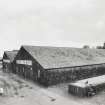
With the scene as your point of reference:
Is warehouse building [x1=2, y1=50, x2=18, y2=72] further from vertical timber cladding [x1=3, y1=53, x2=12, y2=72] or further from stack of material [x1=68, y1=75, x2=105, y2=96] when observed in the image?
stack of material [x1=68, y1=75, x2=105, y2=96]

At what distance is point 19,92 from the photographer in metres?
20.0

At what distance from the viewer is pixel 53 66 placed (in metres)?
23.5

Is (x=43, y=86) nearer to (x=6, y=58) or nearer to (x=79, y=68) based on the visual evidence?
(x=79, y=68)

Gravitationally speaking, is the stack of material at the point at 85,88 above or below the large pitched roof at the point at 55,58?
below

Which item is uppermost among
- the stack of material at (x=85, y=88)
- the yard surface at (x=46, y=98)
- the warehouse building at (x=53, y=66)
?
the warehouse building at (x=53, y=66)

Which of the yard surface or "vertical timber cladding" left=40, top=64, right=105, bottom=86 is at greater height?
"vertical timber cladding" left=40, top=64, right=105, bottom=86

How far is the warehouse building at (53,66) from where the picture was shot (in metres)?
23.3

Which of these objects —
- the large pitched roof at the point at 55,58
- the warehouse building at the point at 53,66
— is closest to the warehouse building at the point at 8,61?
the warehouse building at the point at 53,66

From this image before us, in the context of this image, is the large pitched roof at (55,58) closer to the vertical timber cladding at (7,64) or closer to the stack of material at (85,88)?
the stack of material at (85,88)

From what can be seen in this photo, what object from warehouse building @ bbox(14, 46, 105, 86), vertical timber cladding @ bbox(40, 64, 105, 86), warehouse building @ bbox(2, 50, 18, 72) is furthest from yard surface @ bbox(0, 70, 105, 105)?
warehouse building @ bbox(2, 50, 18, 72)

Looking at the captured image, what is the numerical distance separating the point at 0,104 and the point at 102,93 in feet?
42.6

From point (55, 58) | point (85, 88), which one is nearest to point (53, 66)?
point (55, 58)

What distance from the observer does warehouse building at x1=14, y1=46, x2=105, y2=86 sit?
23339 millimetres

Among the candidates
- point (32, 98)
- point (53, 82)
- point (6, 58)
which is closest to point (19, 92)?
point (32, 98)
